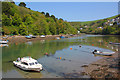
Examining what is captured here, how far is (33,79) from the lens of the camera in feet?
79.2

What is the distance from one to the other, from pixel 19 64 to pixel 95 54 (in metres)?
28.9

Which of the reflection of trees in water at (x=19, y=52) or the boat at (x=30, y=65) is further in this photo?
the reflection of trees in water at (x=19, y=52)

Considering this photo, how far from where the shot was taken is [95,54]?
47062 mm

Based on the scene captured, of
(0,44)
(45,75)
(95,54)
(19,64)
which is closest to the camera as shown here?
(45,75)

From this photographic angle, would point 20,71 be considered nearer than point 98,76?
No

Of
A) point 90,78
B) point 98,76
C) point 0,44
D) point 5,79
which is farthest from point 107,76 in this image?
point 0,44

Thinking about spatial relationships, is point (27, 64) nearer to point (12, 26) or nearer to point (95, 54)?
point (95, 54)

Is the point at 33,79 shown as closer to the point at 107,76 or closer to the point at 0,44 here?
the point at 107,76

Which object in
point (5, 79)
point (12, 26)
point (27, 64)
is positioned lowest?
point (5, 79)

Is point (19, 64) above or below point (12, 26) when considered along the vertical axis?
below

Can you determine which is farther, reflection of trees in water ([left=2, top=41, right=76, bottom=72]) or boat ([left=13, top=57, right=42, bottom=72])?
reflection of trees in water ([left=2, top=41, right=76, bottom=72])

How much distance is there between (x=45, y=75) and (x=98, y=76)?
35.4 feet

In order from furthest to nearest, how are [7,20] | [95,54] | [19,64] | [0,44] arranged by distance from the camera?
1. [7,20]
2. [0,44]
3. [95,54]
4. [19,64]

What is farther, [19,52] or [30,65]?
[19,52]
